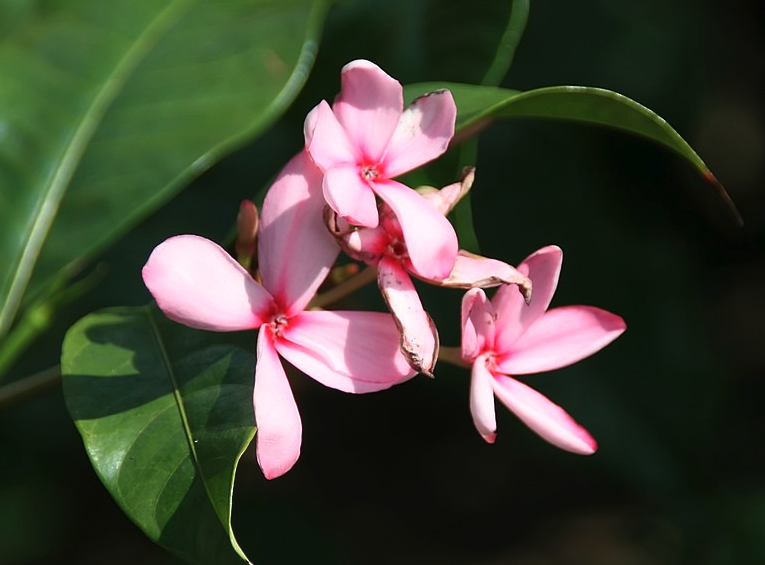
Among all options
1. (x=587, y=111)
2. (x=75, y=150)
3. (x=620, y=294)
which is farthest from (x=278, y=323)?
(x=620, y=294)

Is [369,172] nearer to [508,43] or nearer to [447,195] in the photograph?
[447,195]

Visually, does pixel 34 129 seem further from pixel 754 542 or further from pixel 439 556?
pixel 439 556

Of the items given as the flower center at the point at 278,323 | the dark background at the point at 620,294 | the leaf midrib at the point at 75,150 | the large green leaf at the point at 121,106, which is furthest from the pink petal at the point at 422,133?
the dark background at the point at 620,294

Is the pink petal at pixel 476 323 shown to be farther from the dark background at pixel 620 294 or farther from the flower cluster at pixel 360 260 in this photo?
the dark background at pixel 620 294

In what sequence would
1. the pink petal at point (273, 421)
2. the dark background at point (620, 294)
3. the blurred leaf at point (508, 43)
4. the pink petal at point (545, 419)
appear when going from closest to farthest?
the pink petal at point (273, 421) < the pink petal at point (545, 419) < the blurred leaf at point (508, 43) < the dark background at point (620, 294)

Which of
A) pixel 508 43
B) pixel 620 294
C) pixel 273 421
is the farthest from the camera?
pixel 620 294

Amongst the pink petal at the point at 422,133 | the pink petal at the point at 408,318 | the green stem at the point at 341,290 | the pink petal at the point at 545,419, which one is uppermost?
the pink petal at the point at 422,133
